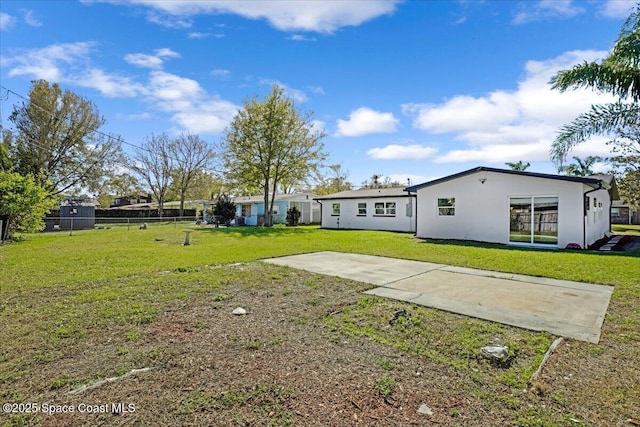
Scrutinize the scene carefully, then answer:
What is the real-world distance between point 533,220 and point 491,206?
1.66m

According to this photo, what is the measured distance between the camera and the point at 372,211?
76.5 feet

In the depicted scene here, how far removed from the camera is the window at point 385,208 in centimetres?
2208

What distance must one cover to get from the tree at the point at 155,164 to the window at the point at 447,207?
111 ft

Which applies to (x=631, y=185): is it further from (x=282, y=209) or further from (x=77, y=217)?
(x=77, y=217)

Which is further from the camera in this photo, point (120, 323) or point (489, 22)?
point (489, 22)

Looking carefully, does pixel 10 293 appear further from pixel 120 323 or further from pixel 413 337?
pixel 413 337

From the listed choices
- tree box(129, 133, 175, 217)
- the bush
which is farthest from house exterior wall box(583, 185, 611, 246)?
tree box(129, 133, 175, 217)

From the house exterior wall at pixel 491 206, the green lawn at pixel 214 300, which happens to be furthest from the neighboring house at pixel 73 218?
the house exterior wall at pixel 491 206

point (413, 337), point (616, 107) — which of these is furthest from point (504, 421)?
point (616, 107)

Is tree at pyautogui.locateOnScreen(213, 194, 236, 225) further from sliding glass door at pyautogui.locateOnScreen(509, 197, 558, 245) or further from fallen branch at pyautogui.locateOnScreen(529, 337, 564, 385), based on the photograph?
fallen branch at pyautogui.locateOnScreen(529, 337, 564, 385)

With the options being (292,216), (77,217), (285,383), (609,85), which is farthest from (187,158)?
(285,383)

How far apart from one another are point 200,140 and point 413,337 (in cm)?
4096

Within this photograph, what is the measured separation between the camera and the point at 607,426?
232 cm

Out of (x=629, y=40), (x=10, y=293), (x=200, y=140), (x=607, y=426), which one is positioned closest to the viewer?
(x=607, y=426)
